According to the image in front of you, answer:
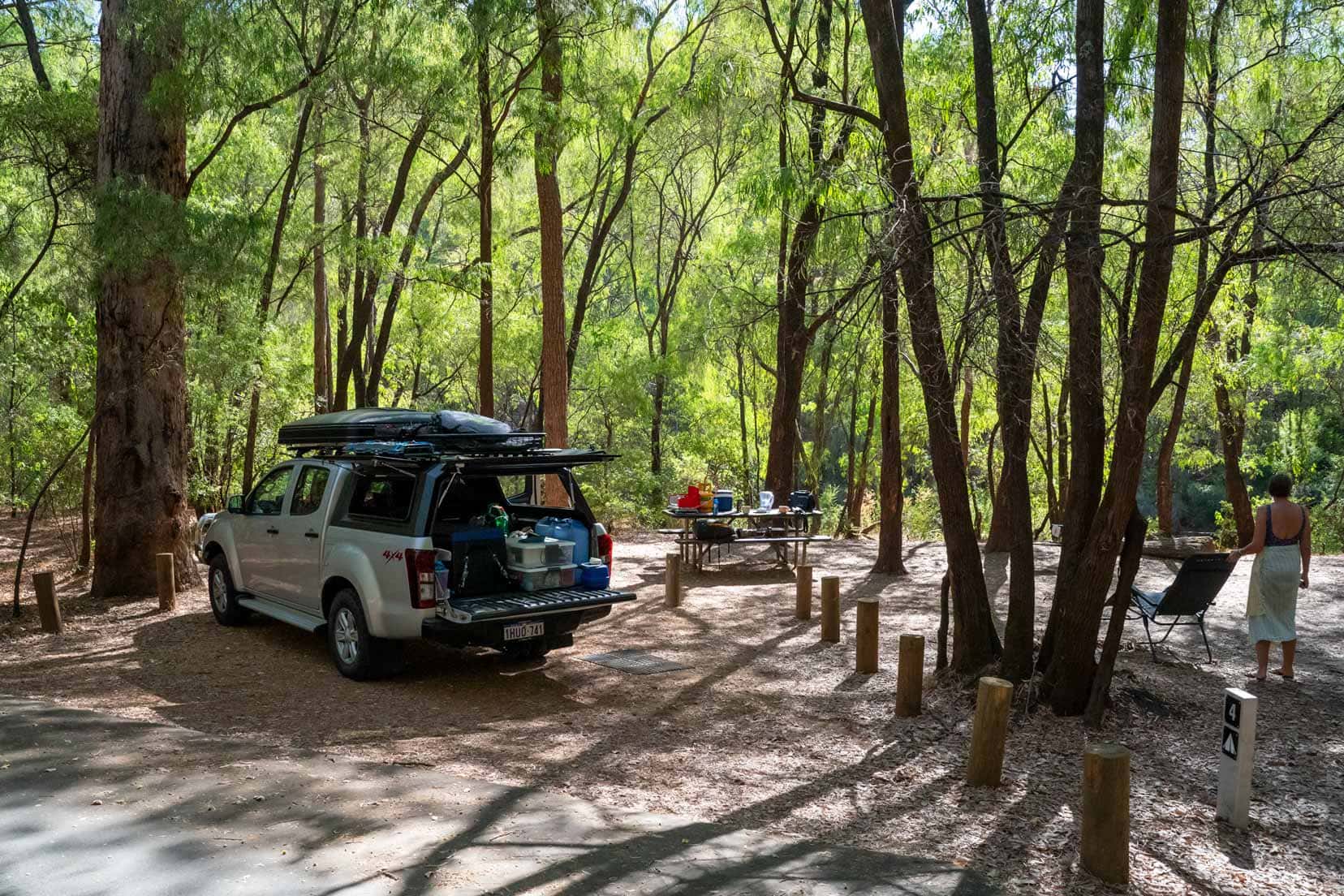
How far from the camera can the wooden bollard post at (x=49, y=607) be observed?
34.4 ft

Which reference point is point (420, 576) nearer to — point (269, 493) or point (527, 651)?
point (527, 651)

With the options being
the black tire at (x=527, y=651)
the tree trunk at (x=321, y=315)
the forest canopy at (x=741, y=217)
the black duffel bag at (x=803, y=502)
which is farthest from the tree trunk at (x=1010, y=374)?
the tree trunk at (x=321, y=315)

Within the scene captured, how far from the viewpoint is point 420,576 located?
7590 mm

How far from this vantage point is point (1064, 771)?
598 centimetres

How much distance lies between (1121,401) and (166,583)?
9.91m

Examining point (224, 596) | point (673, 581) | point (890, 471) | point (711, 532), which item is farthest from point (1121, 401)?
point (224, 596)

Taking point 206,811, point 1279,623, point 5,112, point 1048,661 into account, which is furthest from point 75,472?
point 1279,623

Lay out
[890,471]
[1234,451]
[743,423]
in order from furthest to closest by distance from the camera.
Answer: [743,423], [1234,451], [890,471]

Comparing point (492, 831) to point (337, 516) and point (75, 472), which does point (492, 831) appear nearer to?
point (337, 516)

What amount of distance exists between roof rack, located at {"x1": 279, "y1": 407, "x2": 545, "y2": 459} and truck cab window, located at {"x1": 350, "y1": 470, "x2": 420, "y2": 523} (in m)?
0.27

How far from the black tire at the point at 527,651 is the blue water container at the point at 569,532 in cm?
92

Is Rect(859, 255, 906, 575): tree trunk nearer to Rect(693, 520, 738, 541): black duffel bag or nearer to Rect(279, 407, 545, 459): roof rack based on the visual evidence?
Rect(693, 520, 738, 541): black duffel bag

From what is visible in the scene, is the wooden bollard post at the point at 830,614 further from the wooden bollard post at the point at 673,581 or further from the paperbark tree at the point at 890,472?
the paperbark tree at the point at 890,472

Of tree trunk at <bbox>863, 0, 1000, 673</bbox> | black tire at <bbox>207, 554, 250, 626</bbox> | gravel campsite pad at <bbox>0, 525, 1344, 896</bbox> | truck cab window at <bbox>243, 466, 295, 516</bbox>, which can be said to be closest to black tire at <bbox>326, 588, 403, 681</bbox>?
gravel campsite pad at <bbox>0, 525, 1344, 896</bbox>
